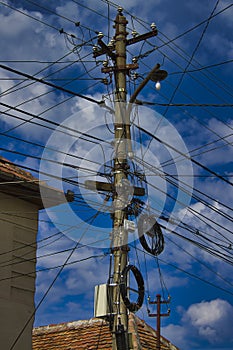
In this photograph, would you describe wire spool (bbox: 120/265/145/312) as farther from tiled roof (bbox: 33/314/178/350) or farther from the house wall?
tiled roof (bbox: 33/314/178/350)

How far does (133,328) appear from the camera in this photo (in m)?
17.7

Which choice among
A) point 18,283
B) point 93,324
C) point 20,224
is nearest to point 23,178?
point 20,224

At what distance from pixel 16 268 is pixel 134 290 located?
4.52 metres

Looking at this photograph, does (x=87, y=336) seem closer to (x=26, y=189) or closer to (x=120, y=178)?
(x=26, y=189)

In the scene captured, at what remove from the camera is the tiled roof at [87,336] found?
17266 millimetres

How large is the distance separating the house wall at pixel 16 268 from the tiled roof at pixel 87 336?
115 inches

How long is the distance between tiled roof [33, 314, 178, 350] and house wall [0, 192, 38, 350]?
2917 millimetres

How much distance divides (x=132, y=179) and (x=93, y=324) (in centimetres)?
761

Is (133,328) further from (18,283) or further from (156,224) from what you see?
(156,224)

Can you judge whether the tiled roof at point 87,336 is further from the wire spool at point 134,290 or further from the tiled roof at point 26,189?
the wire spool at point 134,290

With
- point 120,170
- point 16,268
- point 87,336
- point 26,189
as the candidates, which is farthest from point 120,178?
point 87,336

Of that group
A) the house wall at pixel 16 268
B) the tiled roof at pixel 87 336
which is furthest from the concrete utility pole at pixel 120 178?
the tiled roof at pixel 87 336

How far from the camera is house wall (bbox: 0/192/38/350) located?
14.5m

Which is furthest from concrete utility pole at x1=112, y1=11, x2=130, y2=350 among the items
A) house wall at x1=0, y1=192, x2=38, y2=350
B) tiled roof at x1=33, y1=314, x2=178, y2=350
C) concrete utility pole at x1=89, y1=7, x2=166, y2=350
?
tiled roof at x1=33, y1=314, x2=178, y2=350
